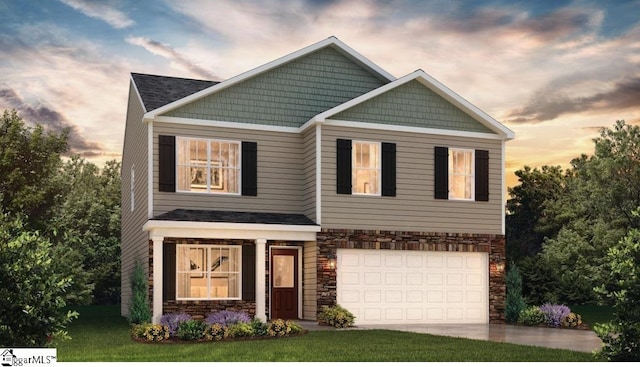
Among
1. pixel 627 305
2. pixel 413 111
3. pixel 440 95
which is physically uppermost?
pixel 440 95

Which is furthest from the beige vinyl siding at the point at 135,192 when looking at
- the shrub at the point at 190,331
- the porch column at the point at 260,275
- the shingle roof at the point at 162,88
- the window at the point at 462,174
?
the window at the point at 462,174

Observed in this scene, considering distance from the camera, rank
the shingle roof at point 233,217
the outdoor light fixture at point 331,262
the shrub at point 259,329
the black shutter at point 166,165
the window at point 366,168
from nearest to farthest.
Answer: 1. the shrub at point 259,329
2. the shingle roof at point 233,217
3. the black shutter at point 166,165
4. the outdoor light fixture at point 331,262
5. the window at point 366,168

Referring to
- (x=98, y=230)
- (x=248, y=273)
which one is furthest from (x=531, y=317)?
(x=98, y=230)

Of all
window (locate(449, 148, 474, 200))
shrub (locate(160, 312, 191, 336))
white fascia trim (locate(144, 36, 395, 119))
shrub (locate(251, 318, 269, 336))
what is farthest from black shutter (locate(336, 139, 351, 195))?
shrub (locate(160, 312, 191, 336))

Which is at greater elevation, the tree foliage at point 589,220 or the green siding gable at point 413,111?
the green siding gable at point 413,111

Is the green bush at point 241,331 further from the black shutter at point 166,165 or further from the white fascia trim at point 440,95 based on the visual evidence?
the white fascia trim at point 440,95

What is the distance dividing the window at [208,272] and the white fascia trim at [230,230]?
748mm

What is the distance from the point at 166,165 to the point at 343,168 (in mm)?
4626

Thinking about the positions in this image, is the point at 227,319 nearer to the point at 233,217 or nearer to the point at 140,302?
the point at 140,302

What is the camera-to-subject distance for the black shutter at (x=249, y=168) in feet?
74.9

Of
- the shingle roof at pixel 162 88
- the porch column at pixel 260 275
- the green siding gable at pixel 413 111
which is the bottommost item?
the porch column at pixel 260 275

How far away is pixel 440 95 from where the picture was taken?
78.6ft

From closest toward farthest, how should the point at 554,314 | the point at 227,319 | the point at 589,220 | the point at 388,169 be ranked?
the point at 227,319 < the point at 554,314 < the point at 388,169 < the point at 589,220

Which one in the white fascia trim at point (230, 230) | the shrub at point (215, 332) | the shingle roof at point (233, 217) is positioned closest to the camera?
the shrub at point (215, 332)
